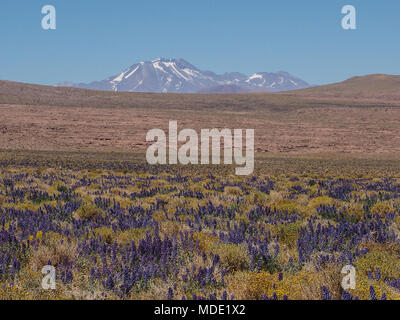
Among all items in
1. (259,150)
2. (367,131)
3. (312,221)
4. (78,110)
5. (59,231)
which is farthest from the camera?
(78,110)

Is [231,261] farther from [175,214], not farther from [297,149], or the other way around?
[297,149]

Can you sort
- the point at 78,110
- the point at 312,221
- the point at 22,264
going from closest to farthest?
the point at 22,264, the point at 312,221, the point at 78,110

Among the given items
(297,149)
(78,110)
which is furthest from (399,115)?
(78,110)

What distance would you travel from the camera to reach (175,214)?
821 centimetres

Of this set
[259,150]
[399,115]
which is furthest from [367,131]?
[259,150]

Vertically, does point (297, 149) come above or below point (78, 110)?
below

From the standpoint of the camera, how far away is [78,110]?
76.4 metres

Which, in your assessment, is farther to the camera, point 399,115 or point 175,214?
point 399,115

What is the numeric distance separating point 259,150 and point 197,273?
5286 centimetres

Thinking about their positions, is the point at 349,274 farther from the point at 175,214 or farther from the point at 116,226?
the point at 175,214

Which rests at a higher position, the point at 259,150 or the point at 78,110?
the point at 78,110
